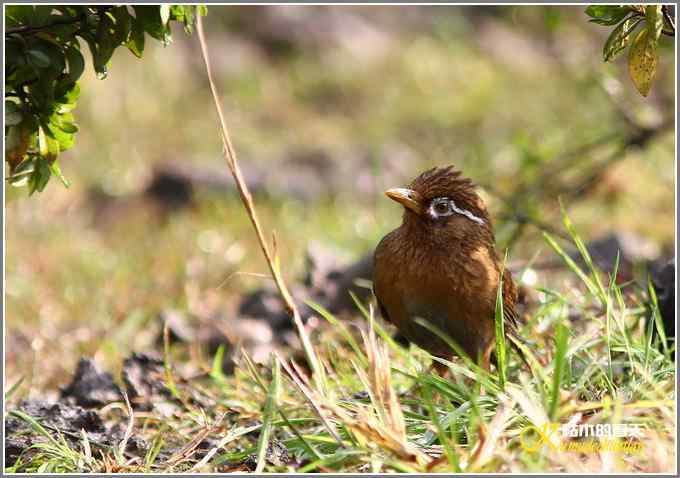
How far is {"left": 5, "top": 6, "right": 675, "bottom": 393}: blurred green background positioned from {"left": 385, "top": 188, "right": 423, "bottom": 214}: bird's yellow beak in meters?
0.73

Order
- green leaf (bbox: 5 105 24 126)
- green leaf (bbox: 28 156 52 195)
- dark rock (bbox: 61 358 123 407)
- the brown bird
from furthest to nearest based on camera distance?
dark rock (bbox: 61 358 123 407)
the brown bird
green leaf (bbox: 28 156 52 195)
green leaf (bbox: 5 105 24 126)

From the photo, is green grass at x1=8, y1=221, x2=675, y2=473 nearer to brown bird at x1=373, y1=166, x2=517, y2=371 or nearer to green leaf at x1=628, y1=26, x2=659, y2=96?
A: brown bird at x1=373, y1=166, x2=517, y2=371

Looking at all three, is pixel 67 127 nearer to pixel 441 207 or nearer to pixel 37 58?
pixel 37 58

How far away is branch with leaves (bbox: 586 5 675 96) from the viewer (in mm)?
3543

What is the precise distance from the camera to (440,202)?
421 cm

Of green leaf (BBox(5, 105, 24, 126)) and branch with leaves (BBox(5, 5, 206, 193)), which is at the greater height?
branch with leaves (BBox(5, 5, 206, 193))

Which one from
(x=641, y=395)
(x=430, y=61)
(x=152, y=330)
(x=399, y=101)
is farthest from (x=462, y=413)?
(x=430, y=61)

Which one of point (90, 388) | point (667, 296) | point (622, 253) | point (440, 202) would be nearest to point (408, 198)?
point (440, 202)

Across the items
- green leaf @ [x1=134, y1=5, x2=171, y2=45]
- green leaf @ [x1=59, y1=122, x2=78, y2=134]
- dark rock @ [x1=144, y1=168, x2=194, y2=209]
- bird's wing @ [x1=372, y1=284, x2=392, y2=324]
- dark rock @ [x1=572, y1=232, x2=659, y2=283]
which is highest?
green leaf @ [x1=134, y1=5, x2=171, y2=45]

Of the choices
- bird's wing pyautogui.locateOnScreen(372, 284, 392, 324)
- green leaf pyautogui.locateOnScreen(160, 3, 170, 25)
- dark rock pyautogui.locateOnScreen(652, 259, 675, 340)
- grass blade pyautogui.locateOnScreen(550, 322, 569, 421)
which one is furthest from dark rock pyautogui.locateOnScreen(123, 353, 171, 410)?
dark rock pyautogui.locateOnScreen(652, 259, 675, 340)

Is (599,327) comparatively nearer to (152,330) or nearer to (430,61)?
(152,330)

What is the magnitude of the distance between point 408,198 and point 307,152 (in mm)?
5916

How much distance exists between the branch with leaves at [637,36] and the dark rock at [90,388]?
2.61 metres

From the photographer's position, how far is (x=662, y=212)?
8.16 m
